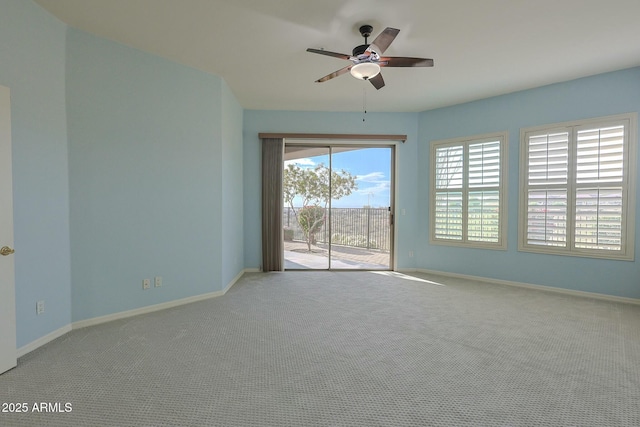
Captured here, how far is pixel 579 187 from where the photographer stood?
414 centimetres

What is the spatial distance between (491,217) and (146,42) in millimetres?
5244

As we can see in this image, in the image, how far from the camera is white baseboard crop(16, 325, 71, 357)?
2472 millimetres

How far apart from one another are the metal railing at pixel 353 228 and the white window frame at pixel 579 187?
7.14 ft

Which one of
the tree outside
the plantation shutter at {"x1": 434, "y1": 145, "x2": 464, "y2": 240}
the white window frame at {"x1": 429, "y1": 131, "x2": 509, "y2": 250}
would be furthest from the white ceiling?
the tree outside

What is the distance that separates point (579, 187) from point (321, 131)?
393cm

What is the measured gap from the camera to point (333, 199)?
581cm

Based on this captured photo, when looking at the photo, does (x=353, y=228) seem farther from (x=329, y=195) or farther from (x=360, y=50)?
(x=360, y=50)

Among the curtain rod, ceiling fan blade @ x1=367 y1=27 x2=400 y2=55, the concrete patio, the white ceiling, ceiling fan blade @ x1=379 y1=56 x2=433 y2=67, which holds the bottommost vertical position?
the concrete patio

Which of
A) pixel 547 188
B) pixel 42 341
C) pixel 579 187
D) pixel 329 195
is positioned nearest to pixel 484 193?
pixel 547 188

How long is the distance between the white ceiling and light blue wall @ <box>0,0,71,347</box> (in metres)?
0.31

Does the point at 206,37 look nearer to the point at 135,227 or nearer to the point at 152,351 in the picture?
the point at 135,227

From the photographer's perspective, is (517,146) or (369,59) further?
(517,146)

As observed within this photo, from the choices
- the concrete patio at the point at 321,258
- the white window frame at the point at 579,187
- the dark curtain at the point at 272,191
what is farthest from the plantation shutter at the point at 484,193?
the dark curtain at the point at 272,191

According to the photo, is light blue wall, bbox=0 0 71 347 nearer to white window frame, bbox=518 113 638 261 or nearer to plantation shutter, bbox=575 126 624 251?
white window frame, bbox=518 113 638 261
